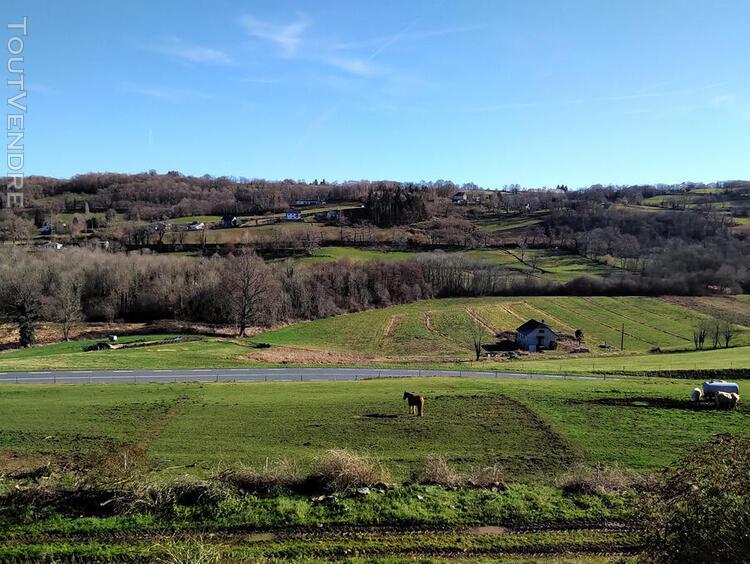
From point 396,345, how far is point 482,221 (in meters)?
113

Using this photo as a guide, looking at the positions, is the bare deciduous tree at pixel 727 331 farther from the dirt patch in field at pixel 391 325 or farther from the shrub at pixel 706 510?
the shrub at pixel 706 510

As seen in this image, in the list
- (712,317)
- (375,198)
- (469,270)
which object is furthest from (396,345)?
(375,198)

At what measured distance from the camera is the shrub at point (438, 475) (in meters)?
18.6

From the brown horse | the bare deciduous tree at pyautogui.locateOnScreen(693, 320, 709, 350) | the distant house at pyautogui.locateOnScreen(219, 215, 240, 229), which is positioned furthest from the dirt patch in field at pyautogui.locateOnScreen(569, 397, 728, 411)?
the distant house at pyautogui.locateOnScreen(219, 215, 240, 229)

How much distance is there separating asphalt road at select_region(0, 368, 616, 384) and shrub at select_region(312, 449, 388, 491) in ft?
75.4

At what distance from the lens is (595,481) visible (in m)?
18.3

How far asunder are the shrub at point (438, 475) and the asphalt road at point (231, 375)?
2262 centimetres

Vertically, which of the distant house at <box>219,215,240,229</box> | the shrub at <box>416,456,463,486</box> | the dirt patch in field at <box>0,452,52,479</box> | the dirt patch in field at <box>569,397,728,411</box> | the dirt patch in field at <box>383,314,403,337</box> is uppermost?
the distant house at <box>219,215,240,229</box>

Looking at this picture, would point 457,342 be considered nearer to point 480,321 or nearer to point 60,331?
point 480,321

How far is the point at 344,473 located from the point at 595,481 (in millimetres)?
8768

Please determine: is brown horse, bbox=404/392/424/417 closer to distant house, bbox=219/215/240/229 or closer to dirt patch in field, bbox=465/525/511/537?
dirt patch in field, bbox=465/525/511/537

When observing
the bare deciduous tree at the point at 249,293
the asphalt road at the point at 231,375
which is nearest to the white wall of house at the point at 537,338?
the asphalt road at the point at 231,375

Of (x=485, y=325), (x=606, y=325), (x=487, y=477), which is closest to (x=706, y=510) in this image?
(x=487, y=477)

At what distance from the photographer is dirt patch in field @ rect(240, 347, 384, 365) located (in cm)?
5203
